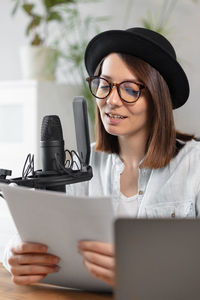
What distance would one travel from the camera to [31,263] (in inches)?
40.1

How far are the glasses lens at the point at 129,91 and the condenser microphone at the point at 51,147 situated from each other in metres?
0.37

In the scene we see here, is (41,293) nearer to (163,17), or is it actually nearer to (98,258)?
(98,258)

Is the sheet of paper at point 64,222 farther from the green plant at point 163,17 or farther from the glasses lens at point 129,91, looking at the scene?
the green plant at point 163,17

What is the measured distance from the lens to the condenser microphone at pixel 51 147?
3.77ft

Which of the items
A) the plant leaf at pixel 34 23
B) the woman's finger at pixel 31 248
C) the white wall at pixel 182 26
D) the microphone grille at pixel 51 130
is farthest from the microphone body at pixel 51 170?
the plant leaf at pixel 34 23

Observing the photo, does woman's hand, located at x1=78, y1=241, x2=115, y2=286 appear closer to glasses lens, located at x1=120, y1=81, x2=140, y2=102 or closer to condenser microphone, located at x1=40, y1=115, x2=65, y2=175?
condenser microphone, located at x1=40, y1=115, x2=65, y2=175

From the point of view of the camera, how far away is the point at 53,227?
896 millimetres

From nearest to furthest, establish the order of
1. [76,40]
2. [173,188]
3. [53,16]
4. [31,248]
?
1. [31,248]
2. [173,188]
3. [53,16]
4. [76,40]

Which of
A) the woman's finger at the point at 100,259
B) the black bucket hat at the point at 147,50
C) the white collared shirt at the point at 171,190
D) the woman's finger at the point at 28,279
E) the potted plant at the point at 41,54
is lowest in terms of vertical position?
the woman's finger at the point at 28,279

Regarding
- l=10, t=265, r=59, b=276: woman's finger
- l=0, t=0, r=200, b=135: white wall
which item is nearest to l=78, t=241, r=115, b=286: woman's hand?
l=10, t=265, r=59, b=276: woman's finger

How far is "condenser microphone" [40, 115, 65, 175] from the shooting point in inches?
45.3

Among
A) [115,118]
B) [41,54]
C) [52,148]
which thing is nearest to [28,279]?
[52,148]

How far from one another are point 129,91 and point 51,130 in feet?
1.34

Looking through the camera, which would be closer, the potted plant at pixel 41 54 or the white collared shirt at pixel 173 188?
the white collared shirt at pixel 173 188
